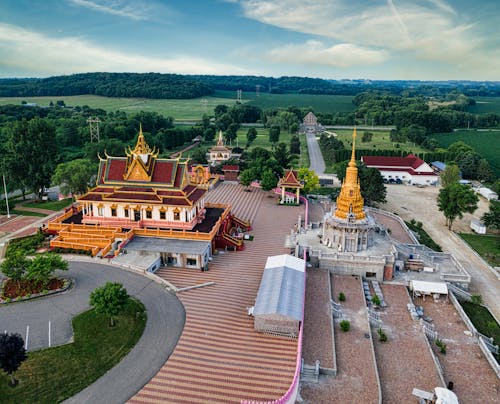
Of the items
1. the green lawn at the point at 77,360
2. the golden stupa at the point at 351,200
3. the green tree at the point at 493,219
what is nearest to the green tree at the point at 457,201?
the green tree at the point at 493,219

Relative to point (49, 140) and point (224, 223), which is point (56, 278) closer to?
point (224, 223)

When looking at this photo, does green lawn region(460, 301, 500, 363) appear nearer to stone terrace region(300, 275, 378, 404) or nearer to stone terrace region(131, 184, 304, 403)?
stone terrace region(300, 275, 378, 404)

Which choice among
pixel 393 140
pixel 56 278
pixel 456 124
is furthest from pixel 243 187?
pixel 456 124

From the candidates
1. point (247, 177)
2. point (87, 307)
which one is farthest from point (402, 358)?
point (247, 177)

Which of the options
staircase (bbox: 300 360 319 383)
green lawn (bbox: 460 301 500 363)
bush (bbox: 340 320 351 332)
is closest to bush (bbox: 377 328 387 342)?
bush (bbox: 340 320 351 332)

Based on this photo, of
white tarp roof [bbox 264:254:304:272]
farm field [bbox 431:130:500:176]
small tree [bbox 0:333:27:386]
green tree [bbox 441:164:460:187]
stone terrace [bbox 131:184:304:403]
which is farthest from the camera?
farm field [bbox 431:130:500:176]

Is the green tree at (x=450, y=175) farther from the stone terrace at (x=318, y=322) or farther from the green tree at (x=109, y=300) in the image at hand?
the green tree at (x=109, y=300)
